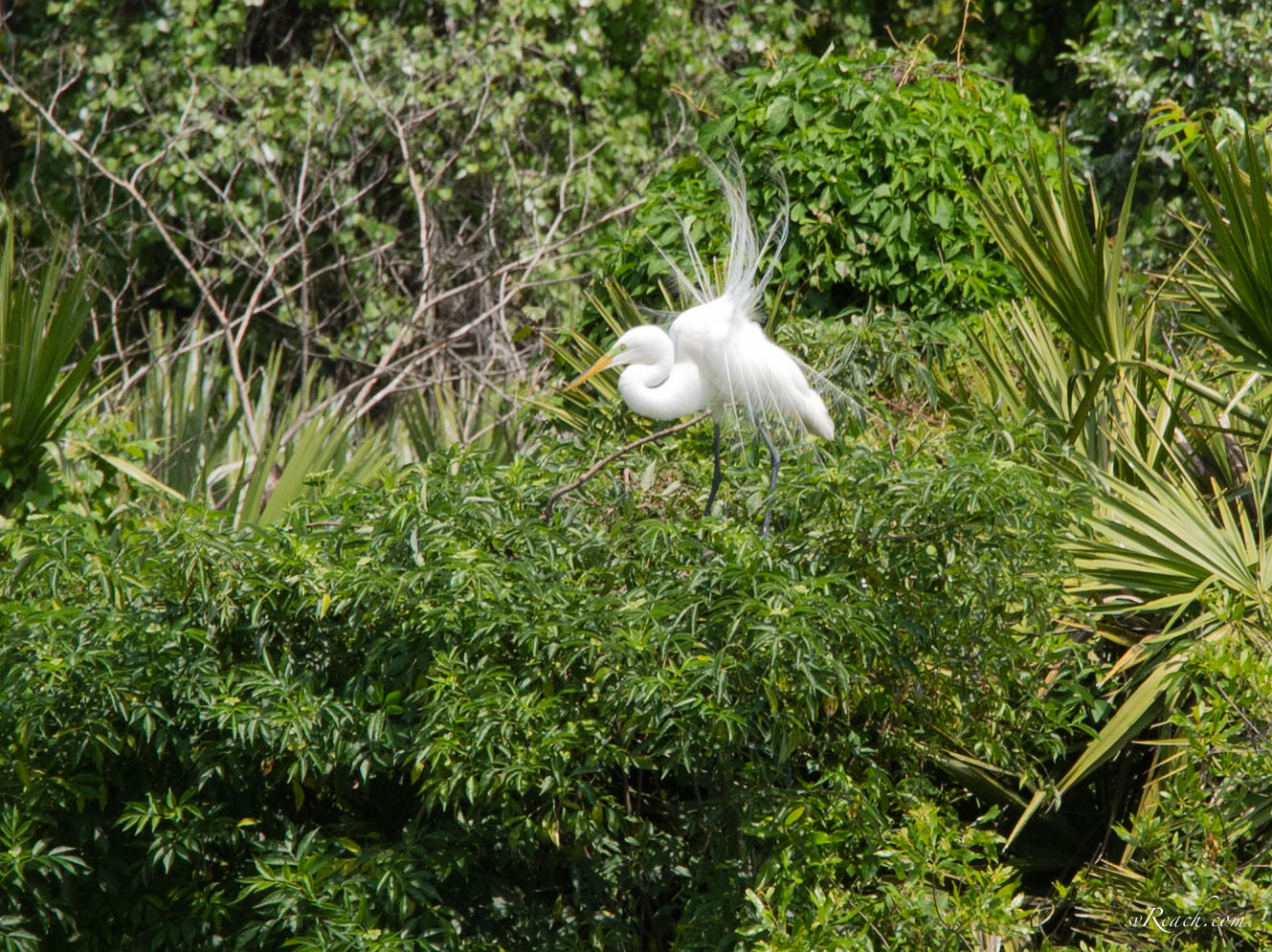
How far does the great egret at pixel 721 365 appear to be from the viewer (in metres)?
3.04

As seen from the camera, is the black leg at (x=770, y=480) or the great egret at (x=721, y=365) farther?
the great egret at (x=721, y=365)

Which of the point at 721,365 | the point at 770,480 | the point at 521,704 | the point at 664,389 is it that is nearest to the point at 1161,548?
the point at 770,480

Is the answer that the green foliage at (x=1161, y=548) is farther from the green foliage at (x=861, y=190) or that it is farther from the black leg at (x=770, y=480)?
the black leg at (x=770, y=480)

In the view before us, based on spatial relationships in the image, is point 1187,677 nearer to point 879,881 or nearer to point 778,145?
point 879,881

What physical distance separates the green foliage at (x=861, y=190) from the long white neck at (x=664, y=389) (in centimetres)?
114

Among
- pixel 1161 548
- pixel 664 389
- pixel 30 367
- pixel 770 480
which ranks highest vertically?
pixel 664 389

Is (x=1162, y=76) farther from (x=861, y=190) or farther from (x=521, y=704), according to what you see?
(x=521, y=704)

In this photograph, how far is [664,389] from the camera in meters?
3.05

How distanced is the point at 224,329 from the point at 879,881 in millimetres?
3721

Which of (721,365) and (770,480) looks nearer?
(770,480)

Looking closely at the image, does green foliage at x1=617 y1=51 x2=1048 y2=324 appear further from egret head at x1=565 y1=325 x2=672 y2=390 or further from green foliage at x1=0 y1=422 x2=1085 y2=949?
green foliage at x1=0 y1=422 x2=1085 y2=949

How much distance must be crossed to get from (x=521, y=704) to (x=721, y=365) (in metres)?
1.01

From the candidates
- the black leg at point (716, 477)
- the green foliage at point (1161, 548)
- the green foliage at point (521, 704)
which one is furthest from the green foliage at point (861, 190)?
the green foliage at point (521, 704)

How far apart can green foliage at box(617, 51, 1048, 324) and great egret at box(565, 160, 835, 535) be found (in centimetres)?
104
